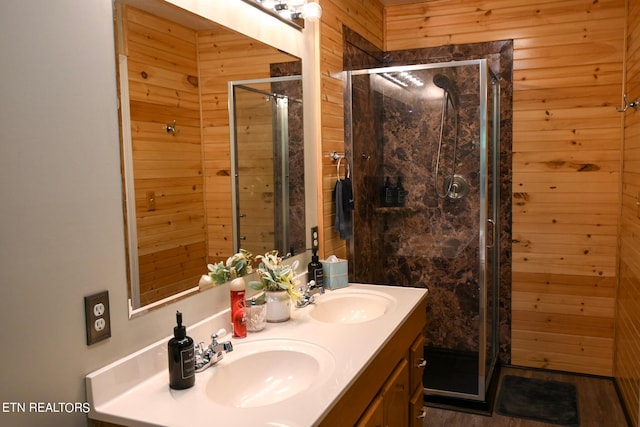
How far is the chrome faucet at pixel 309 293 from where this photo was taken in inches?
88.3

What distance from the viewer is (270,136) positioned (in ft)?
7.63

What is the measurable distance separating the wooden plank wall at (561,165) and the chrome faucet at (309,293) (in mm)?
1787

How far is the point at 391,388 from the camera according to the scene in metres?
1.98

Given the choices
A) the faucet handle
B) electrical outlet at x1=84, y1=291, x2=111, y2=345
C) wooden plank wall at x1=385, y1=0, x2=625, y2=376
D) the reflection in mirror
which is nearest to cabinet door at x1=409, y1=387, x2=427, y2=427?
the reflection in mirror

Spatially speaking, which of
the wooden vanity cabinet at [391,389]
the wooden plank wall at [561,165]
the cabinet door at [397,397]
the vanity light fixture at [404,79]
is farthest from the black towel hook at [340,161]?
the wooden plank wall at [561,165]

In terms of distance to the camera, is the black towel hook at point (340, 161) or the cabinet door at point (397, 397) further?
the black towel hook at point (340, 161)

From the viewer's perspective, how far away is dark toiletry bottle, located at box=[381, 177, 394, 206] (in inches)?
133

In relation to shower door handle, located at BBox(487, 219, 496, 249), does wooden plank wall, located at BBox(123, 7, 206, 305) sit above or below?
above

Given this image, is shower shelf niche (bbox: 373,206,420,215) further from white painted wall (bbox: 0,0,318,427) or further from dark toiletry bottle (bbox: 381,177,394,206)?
white painted wall (bbox: 0,0,318,427)

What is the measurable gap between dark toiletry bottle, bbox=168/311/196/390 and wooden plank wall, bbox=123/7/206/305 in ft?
0.69

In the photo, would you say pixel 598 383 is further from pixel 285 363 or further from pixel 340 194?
pixel 285 363

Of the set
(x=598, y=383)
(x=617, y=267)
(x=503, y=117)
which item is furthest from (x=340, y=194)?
(x=598, y=383)

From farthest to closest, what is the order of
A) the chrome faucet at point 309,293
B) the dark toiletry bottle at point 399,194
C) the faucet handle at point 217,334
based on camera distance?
the dark toiletry bottle at point 399,194 < the chrome faucet at point 309,293 < the faucet handle at point 217,334

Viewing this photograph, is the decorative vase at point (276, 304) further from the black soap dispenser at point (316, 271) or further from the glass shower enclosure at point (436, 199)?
the glass shower enclosure at point (436, 199)
